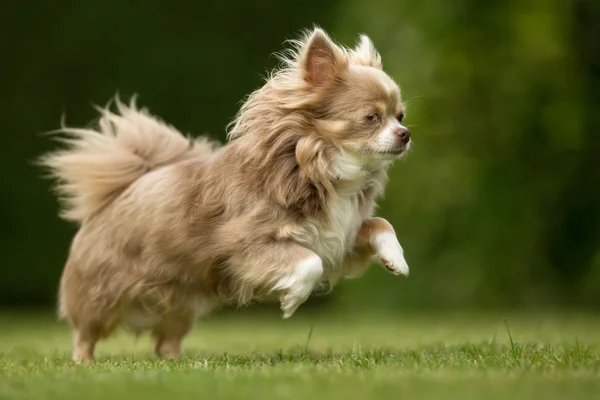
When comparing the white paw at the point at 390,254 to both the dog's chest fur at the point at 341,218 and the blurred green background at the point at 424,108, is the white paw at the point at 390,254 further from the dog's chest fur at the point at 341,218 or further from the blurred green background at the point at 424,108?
the blurred green background at the point at 424,108

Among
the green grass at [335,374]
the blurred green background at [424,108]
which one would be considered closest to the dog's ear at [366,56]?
the green grass at [335,374]

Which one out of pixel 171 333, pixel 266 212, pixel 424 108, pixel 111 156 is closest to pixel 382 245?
pixel 266 212

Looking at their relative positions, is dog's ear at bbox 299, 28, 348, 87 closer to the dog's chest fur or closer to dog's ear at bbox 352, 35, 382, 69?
dog's ear at bbox 352, 35, 382, 69

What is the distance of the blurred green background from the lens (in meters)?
10.2

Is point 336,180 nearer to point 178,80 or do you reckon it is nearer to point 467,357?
point 467,357

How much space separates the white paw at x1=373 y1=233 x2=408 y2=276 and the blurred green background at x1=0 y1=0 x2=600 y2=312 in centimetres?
509

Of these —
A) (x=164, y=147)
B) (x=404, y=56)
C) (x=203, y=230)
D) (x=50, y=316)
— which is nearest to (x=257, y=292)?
(x=203, y=230)

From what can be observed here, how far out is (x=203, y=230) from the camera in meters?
5.25

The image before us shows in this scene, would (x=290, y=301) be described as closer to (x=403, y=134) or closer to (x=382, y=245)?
(x=382, y=245)

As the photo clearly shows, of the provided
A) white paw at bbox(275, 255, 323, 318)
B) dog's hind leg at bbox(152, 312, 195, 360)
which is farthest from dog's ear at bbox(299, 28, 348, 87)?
dog's hind leg at bbox(152, 312, 195, 360)

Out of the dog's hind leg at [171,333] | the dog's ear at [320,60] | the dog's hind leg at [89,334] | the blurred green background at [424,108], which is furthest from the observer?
the blurred green background at [424,108]

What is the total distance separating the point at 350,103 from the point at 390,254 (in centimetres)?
76

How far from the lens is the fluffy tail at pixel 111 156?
5887mm

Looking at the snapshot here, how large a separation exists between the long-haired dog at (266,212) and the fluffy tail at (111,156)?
117mm
